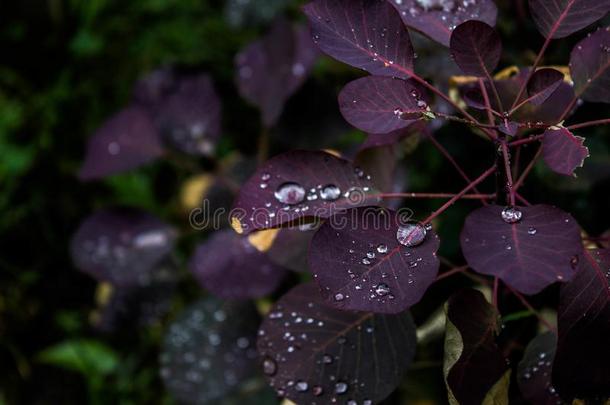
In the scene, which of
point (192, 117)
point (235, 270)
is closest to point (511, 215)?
point (235, 270)

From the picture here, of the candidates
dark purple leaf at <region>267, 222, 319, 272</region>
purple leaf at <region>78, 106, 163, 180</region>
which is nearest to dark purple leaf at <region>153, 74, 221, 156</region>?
purple leaf at <region>78, 106, 163, 180</region>

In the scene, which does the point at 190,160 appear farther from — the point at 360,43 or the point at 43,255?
the point at 360,43

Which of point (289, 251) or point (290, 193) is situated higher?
point (290, 193)

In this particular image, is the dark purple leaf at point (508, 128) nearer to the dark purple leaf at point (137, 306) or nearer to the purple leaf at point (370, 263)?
the purple leaf at point (370, 263)

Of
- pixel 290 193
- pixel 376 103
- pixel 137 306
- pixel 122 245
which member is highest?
pixel 376 103

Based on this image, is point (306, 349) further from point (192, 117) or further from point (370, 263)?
point (192, 117)

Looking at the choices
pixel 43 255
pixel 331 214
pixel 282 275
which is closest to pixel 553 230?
pixel 331 214

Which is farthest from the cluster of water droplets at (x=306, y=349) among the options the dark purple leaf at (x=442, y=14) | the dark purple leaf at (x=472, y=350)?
the dark purple leaf at (x=442, y=14)
